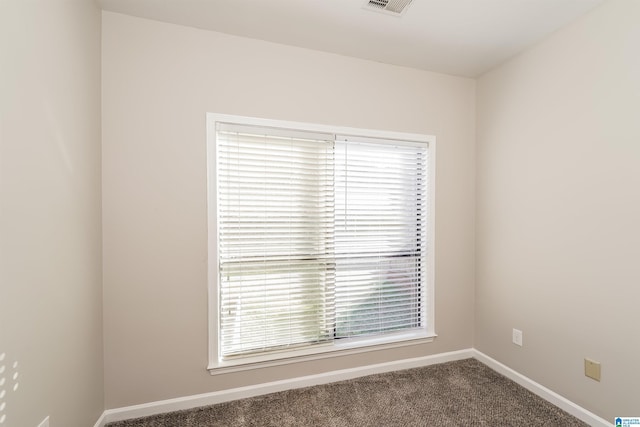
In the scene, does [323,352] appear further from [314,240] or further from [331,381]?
[314,240]

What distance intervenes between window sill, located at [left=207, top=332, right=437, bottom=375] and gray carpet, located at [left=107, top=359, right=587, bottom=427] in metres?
0.21

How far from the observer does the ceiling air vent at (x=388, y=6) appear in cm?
177

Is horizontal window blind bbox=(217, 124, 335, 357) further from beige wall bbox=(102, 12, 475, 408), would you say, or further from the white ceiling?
the white ceiling

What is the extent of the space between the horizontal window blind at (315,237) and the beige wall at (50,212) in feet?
2.40

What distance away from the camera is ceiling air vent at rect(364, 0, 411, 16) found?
1773 mm

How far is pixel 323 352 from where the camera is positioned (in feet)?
7.56

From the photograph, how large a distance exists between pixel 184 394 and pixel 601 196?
294 cm

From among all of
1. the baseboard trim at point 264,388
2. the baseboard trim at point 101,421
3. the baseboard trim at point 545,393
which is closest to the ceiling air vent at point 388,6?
the baseboard trim at point 264,388

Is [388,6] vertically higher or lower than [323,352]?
higher

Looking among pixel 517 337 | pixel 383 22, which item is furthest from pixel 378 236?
pixel 383 22

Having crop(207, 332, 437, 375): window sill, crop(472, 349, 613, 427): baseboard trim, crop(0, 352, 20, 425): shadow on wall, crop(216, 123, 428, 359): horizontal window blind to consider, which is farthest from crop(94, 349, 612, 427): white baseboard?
crop(0, 352, 20, 425): shadow on wall

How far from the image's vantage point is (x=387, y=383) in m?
2.31

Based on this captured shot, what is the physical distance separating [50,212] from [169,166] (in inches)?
29.1

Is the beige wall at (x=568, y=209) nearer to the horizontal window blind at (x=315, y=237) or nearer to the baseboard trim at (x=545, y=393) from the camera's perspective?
the baseboard trim at (x=545, y=393)
